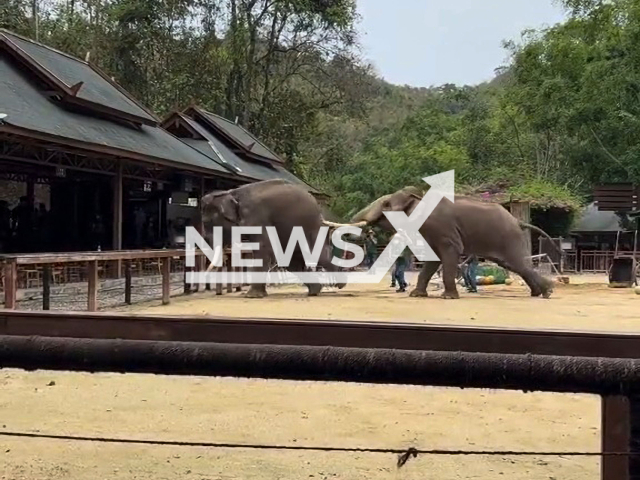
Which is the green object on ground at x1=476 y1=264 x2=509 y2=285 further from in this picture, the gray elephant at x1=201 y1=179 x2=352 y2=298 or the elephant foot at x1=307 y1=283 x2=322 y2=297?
the elephant foot at x1=307 y1=283 x2=322 y2=297

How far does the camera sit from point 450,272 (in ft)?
47.5

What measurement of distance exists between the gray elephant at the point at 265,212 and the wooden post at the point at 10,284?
6.17m

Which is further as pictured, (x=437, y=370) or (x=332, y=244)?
(x=332, y=244)

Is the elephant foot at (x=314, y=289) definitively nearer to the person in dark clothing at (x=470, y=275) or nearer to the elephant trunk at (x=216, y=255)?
the elephant trunk at (x=216, y=255)

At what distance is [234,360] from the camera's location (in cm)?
186

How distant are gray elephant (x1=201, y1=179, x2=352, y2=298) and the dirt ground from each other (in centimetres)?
884

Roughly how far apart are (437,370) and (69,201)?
64.8ft

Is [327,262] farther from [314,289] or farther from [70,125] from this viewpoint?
[70,125]

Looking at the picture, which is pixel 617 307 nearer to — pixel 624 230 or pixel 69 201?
pixel 69 201

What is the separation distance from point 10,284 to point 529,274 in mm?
9424

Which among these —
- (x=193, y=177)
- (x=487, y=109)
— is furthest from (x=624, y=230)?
(x=193, y=177)

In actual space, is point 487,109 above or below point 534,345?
above

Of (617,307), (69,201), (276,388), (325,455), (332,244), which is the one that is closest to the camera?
(325,455)

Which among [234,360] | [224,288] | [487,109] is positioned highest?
[487,109]
